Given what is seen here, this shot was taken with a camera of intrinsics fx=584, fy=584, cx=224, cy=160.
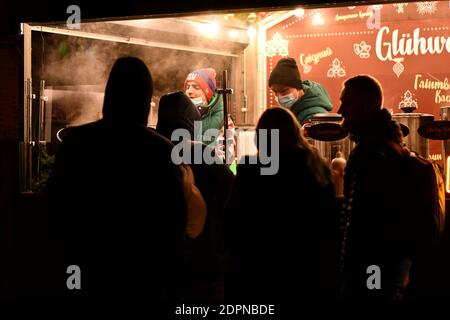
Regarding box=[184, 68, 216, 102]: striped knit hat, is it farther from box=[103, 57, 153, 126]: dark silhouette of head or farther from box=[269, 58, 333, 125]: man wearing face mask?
box=[103, 57, 153, 126]: dark silhouette of head

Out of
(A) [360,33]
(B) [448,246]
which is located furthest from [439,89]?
(B) [448,246]

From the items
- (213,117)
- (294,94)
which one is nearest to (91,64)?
(213,117)

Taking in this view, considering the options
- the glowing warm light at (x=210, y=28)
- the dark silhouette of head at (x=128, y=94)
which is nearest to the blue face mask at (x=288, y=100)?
the glowing warm light at (x=210, y=28)

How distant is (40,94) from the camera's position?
6652mm

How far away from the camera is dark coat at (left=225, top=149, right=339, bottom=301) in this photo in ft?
11.5

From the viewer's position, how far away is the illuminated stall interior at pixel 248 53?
7.23m

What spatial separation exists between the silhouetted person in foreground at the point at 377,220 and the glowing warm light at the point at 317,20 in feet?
19.4

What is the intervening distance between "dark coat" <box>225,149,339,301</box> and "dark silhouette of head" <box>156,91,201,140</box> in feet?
3.02

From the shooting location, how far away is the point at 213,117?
7.00 metres

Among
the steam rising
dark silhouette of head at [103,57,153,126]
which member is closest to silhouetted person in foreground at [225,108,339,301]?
dark silhouette of head at [103,57,153,126]

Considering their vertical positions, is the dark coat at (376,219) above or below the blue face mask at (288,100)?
below

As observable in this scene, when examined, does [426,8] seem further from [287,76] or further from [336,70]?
[287,76]

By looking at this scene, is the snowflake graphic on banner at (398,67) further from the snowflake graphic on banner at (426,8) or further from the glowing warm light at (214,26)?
the glowing warm light at (214,26)
